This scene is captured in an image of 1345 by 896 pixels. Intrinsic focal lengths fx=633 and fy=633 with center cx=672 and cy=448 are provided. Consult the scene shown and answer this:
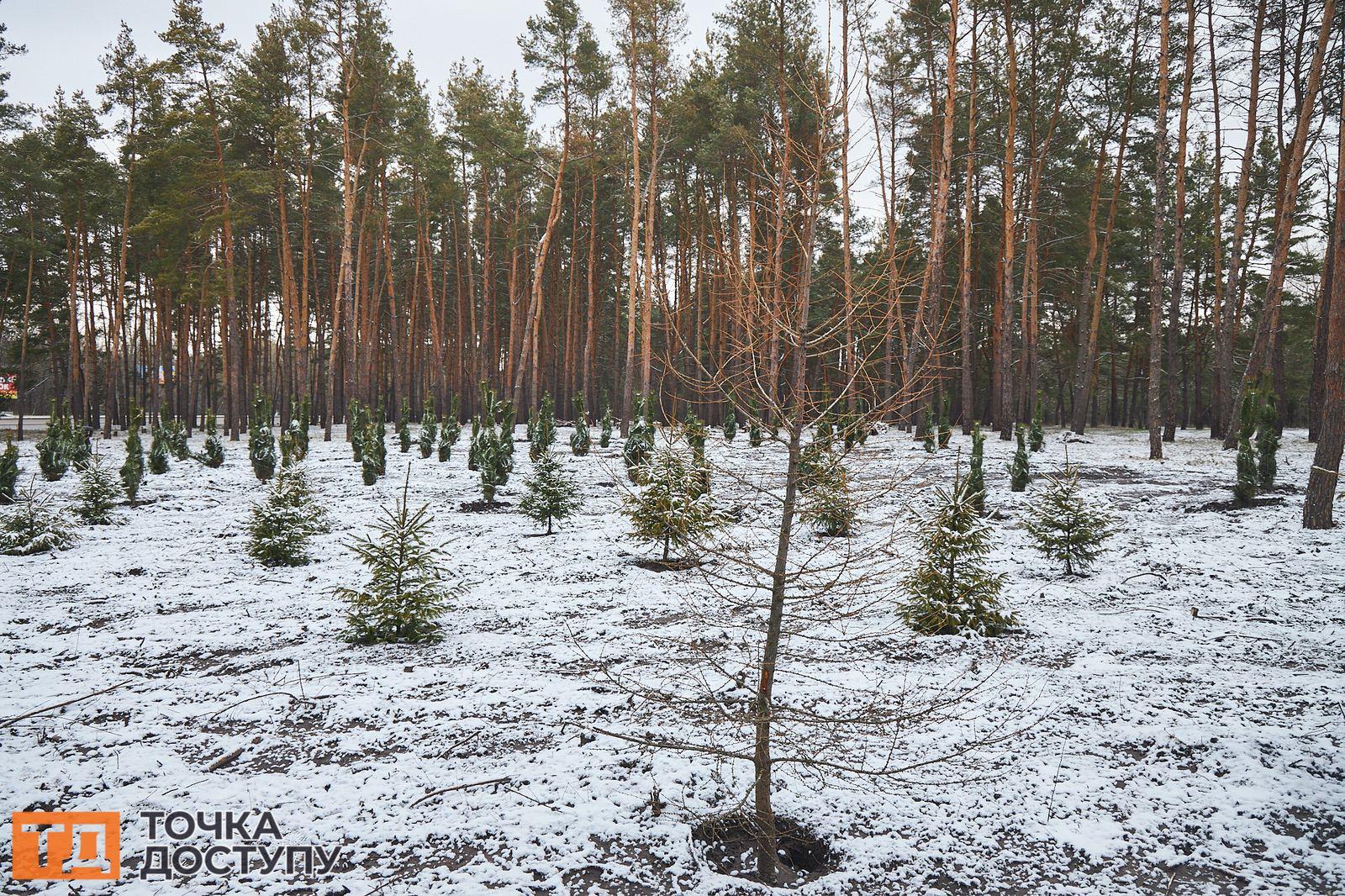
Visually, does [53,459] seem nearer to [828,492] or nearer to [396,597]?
[396,597]

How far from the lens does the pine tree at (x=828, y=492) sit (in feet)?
8.57

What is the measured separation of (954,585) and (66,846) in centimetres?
556

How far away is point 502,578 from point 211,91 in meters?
18.5

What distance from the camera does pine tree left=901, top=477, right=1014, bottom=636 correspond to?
16.9ft

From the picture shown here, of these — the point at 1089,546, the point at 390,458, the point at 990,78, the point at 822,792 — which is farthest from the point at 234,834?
the point at 990,78

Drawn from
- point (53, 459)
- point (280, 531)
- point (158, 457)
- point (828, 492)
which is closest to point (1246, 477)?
point (828, 492)

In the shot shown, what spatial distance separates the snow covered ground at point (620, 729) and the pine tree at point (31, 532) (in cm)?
68

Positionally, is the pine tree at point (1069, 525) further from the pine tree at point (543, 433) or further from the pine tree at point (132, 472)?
the pine tree at point (132, 472)

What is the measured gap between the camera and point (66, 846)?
9.01ft

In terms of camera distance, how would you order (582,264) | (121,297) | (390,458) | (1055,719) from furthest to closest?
(582,264)
(121,297)
(390,458)
(1055,719)

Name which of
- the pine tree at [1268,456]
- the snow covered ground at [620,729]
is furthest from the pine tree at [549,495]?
the pine tree at [1268,456]

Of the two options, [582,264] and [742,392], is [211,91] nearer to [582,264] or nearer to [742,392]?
[582,264]

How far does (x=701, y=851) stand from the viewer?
2.91 metres

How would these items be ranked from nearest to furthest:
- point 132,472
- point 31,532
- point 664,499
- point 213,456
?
point 664,499
point 31,532
point 132,472
point 213,456
